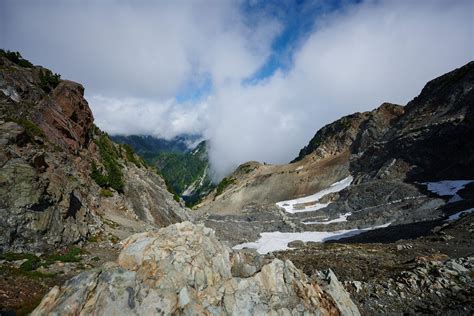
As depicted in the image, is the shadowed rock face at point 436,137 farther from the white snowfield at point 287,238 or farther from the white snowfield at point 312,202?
the white snowfield at point 287,238

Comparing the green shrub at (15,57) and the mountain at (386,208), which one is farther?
the green shrub at (15,57)

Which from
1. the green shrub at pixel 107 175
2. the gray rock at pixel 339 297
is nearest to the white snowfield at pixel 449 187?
the gray rock at pixel 339 297

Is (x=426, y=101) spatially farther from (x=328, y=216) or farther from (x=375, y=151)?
(x=328, y=216)

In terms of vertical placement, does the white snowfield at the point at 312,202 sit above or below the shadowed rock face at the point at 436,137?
below

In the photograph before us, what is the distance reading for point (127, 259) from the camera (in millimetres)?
14266

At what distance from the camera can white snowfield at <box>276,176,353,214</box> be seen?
86.2 meters

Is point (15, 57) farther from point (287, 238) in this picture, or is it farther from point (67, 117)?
point (287, 238)

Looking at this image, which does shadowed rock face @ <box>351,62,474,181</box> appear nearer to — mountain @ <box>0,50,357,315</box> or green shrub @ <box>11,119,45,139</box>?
mountain @ <box>0,50,357,315</box>

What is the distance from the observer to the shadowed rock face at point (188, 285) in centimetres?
1185

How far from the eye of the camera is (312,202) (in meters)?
90.1

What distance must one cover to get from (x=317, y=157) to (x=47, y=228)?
391 feet

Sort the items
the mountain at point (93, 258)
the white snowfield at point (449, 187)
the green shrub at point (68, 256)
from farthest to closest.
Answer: the white snowfield at point (449, 187), the green shrub at point (68, 256), the mountain at point (93, 258)

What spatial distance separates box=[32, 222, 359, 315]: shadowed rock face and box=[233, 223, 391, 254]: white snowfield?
36.4 m

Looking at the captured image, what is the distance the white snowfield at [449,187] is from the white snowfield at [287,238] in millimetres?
13656
